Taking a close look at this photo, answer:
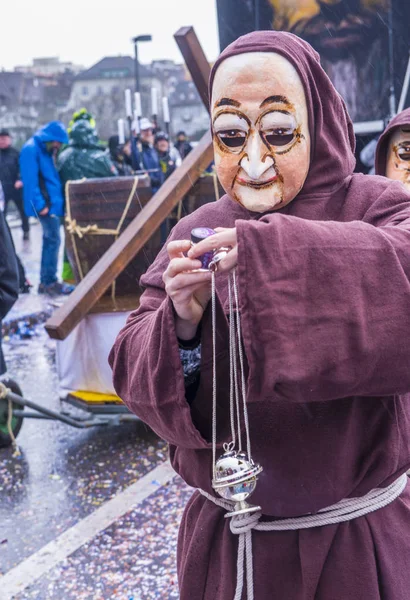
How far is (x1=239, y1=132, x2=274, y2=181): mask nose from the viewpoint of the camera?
150 centimetres

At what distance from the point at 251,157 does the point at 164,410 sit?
527 millimetres

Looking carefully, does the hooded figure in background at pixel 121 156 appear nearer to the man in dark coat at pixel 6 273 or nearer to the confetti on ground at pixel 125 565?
the man in dark coat at pixel 6 273

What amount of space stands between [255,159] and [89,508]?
2836 millimetres

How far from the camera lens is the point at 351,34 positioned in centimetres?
591

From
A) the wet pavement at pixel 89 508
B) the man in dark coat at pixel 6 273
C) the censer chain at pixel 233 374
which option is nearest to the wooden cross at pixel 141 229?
the man in dark coat at pixel 6 273

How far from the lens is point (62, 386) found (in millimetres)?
4871

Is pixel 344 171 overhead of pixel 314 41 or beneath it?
beneath

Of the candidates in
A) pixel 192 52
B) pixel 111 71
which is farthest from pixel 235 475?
pixel 111 71

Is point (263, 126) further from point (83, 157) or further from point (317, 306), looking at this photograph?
point (83, 157)

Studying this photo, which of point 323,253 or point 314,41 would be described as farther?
point 314,41

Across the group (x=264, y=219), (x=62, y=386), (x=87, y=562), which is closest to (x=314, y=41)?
(x=62, y=386)

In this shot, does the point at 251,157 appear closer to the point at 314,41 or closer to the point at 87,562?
the point at 87,562

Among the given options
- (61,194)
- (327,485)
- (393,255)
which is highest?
(393,255)

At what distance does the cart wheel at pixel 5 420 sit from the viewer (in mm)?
4473
